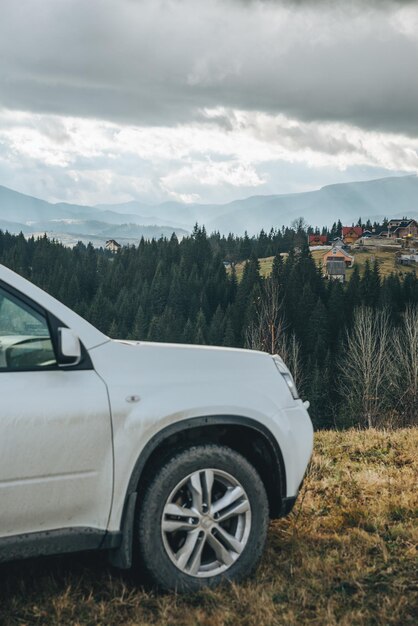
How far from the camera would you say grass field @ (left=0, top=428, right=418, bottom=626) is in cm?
365

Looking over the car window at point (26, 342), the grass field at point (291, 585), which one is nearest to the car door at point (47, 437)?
the car window at point (26, 342)

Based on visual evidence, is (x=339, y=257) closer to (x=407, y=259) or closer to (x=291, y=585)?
(x=407, y=259)

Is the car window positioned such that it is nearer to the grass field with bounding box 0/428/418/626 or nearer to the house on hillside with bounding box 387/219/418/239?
the grass field with bounding box 0/428/418/626

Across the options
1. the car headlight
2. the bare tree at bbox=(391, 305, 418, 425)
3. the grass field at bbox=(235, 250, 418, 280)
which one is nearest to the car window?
the car headlight

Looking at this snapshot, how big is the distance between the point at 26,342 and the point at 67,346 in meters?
0.35

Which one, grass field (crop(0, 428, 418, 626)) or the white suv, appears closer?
the white suv

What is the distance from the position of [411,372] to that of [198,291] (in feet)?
241

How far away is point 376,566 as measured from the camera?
171 inches

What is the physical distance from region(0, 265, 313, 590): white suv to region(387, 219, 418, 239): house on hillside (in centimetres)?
19136

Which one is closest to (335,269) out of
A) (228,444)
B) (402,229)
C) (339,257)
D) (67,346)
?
(339,257)

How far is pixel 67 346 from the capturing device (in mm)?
3414

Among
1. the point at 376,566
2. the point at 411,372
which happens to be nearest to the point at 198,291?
the point at 411,372

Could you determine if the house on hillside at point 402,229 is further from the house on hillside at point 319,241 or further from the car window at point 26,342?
the car window at point 26,342

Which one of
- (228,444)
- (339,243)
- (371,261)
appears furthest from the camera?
(339,243)
